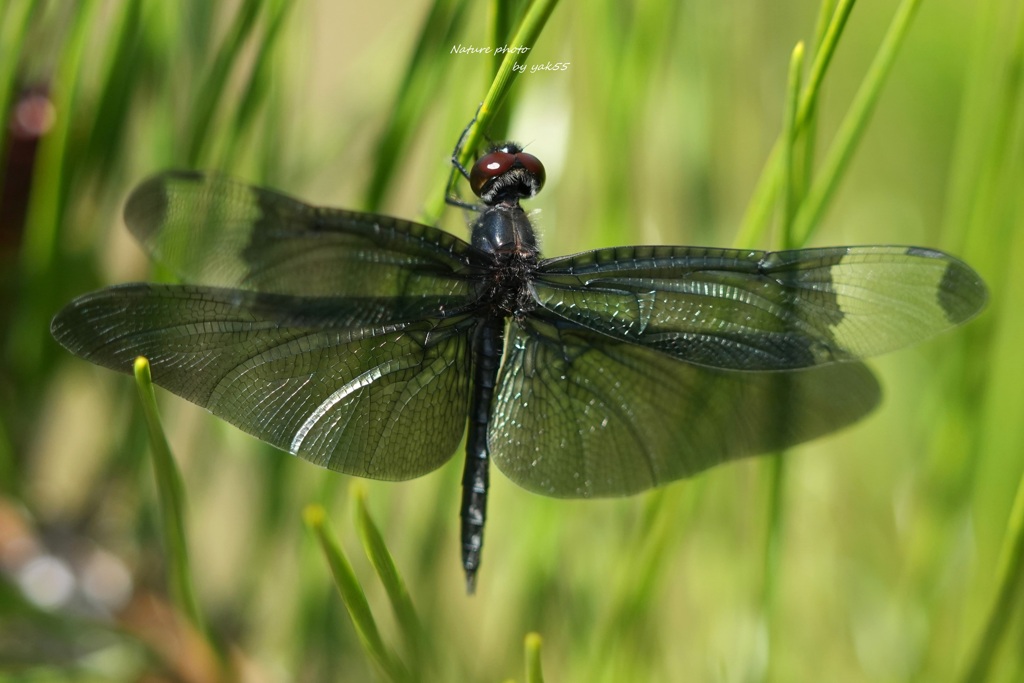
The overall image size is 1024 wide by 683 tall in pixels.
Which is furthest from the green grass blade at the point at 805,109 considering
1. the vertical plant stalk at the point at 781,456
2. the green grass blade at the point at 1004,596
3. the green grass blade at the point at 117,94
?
the green grass blade at the point at 117,94

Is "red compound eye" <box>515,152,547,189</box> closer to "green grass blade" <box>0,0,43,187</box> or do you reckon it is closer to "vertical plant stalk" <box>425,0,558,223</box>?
"vertical plant stalk" <box>425,0,558,223</box>

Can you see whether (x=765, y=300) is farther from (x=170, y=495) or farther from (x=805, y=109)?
(x=170, y=495)

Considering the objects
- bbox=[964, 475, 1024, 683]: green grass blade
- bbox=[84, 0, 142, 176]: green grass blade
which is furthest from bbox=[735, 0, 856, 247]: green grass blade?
bbox=[84, 0, 142, 176]: green grass blade

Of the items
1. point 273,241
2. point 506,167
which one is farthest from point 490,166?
point 273,241

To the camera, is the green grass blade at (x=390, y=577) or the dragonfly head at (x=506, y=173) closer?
the green grass blade at (x=390, y=577)

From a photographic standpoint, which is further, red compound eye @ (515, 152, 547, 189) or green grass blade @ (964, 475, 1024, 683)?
A: red compound eye @ (515, 152, 547, 189)

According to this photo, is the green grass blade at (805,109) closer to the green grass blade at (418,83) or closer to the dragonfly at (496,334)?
the dragonfly at (496,334)

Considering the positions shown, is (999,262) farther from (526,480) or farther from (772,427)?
(526,480)

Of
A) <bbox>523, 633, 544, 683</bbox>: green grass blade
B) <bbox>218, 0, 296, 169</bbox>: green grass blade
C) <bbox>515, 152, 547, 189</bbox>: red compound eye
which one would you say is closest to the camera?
<bbox>523, 633, 544, 683</bbox>: green grass blade
